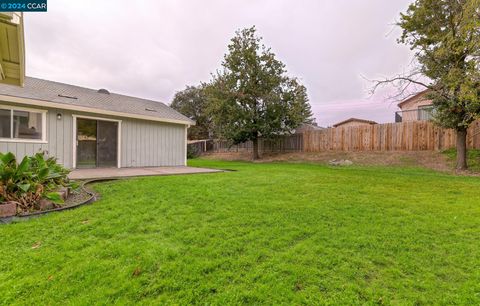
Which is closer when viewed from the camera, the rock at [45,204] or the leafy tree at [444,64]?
the rock at [45,204]

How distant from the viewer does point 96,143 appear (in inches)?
344

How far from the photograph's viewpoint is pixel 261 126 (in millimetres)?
14578

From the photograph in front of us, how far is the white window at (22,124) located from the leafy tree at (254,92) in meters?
9.04

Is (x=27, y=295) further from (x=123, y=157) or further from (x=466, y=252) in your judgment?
(x=123, y=157)

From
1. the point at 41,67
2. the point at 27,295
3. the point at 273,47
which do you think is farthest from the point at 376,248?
the point at 41,67

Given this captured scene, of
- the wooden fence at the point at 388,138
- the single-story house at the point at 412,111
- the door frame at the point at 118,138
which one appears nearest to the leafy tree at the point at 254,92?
the wooden fence at the point at 388,138

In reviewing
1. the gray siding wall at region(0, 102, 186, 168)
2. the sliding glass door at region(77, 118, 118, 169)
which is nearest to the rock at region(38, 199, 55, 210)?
the gray siding wall at region(0, 102, 186, 168)

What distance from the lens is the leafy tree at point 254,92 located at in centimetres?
1463

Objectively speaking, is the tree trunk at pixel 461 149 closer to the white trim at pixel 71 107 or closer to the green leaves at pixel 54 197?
the white trim at pixel 71 107

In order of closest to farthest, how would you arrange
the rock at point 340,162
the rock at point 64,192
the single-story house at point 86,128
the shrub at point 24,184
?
the shrub at point 24,184, the rock at point 64,192, the single-story house at point 86,128, the rock at point 340,162

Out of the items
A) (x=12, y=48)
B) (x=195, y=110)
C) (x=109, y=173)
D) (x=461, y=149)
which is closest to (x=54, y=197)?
(x=12, y=48)

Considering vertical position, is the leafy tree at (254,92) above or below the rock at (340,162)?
above

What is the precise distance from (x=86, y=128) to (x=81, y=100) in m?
1.04

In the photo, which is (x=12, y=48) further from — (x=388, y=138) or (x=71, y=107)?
(x=388, y=138)
